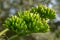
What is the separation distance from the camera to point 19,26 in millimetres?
1002

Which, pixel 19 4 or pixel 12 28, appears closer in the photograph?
pixel 12 28

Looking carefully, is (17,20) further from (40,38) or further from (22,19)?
(40,38)

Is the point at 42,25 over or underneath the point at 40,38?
A: over

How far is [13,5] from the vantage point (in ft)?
13.3

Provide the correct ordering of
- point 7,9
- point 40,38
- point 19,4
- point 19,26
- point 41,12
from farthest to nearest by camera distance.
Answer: point 7,9
point 19,4
point 40,38
point 41,12
point 19,26

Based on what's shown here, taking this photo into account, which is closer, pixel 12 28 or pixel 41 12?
pixel 12 28

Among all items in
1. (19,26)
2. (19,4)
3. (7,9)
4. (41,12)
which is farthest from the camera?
(7,9)

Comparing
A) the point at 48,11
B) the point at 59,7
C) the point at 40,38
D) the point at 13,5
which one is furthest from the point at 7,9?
the point at 48,11

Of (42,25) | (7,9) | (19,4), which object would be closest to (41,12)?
(42,25)

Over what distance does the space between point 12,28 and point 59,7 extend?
3158 millimetres

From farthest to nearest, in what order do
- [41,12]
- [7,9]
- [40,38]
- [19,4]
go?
1. [7,9]
2. [19,4]
3. [40,38]
4. [41,12]

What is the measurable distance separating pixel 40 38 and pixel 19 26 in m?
1.43

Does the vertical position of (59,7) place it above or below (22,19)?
below

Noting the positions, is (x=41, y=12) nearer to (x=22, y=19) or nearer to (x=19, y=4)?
(x=22, y=19)
